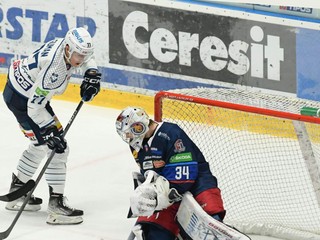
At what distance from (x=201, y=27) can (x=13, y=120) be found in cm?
164

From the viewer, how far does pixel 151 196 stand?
216 inches

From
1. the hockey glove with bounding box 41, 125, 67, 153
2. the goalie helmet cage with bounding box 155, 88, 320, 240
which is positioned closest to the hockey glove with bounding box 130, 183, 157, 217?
the goalie helmet cage with bounding box 155, 88, 320, 240

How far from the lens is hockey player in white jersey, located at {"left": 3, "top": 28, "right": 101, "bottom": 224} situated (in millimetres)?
6480

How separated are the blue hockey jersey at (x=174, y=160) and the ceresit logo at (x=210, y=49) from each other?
2.51m

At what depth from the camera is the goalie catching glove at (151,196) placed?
17.9 feet

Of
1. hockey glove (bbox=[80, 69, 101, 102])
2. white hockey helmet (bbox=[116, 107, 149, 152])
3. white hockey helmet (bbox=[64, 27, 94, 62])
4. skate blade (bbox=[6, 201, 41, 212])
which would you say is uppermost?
white hockey helmet (bbox=[64, 27, 94, 62])

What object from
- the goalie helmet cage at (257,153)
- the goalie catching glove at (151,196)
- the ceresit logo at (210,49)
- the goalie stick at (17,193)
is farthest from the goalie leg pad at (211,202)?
the ceresit logo at (210,49)

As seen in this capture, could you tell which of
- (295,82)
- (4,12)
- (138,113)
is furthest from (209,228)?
(4,12)

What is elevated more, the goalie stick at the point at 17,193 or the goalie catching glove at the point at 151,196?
the goalie catching glove at the point at 151,196

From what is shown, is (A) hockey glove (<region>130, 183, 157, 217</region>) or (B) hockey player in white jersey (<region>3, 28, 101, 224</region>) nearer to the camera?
(A) hockey glove (<region>130, 183, 157, 217</region>)

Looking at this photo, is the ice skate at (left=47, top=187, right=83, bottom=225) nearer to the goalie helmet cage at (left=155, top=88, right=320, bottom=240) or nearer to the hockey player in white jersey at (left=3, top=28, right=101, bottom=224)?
the hockey player in white jersey at (left=3, top=28, right=101, bottom=224)

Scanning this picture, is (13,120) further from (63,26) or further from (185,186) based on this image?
(185,186)

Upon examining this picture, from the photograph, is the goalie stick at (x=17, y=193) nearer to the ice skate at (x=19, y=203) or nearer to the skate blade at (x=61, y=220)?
the ice skate at (x=19, y=203)

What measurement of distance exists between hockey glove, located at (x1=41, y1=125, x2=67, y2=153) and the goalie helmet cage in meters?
0.58
